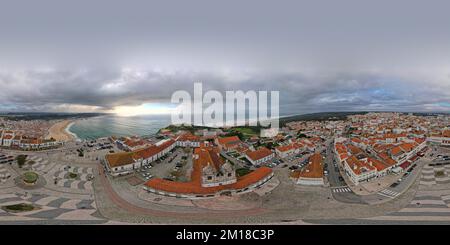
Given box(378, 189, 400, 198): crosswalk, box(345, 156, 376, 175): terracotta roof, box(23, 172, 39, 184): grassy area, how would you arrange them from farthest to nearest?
box(345, 156, 376, 175): terracotta roof
box(23, 172, 39, 184): grassy area
box(378, 189, 400, 198): crosswalk

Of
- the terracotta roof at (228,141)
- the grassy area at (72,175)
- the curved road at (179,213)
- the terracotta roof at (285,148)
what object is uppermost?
the terracotta roof at (228,141)

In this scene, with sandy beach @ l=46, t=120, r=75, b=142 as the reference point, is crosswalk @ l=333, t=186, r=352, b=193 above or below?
below

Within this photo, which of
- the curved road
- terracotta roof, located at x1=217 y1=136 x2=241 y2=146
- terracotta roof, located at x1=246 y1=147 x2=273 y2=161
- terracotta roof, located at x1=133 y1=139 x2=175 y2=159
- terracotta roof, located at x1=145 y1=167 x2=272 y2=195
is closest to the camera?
the curved road

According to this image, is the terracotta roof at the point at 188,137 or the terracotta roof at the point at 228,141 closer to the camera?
the terracotta roof at the point at 228,141

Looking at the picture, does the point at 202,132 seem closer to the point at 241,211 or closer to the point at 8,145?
the point at 241,211

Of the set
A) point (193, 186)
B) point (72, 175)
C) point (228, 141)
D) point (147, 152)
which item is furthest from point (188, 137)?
point (193, 186)

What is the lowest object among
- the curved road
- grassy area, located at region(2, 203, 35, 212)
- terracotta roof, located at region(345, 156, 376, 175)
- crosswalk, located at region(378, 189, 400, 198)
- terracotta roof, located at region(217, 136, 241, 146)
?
crosswalk, located at region(378, 189, 400, 198)

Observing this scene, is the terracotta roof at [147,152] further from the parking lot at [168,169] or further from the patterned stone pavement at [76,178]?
the patterned stone pavement at [76,178]

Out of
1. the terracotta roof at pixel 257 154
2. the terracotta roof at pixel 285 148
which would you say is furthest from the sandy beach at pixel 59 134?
the terracotta roof at pixel 285 148

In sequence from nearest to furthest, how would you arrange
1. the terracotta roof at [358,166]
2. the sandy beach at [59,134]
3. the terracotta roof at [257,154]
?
the terracotta roof at [358,166] → the terracotta roof at [257,154] → the sandy beach at [59,134]

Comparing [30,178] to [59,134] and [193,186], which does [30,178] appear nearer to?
[193,186]

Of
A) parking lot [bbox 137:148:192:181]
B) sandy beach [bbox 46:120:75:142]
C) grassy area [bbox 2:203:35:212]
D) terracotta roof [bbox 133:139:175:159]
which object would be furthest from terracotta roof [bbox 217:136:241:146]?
sandy beach [bbox 46:120:75:142]

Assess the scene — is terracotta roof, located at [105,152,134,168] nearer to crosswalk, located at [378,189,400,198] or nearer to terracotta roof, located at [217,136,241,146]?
terracotta roof, located at [217,136,241,146]
